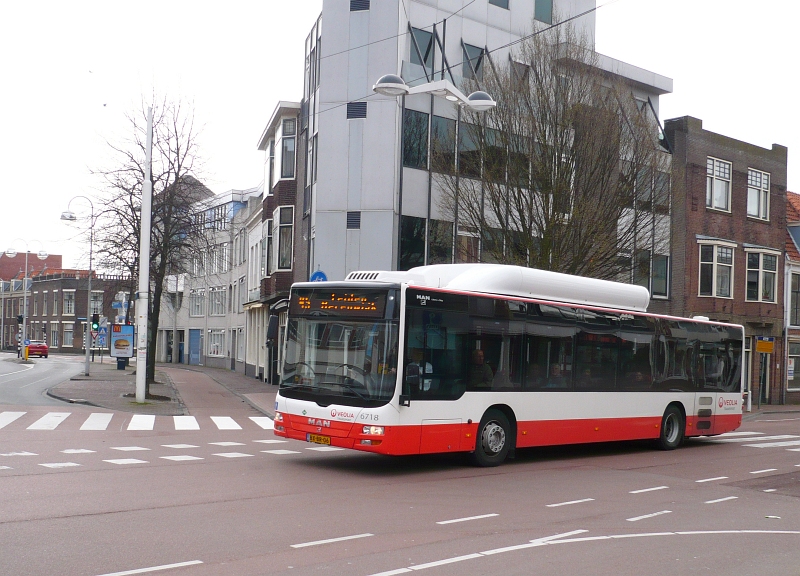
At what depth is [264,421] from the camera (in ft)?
72.4

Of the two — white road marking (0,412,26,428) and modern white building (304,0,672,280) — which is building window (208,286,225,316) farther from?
white road marking (0,412,26,428)

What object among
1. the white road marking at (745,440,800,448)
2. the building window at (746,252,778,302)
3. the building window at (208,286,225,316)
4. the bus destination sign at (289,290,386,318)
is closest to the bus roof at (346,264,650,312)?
the bus destination sign at (289,290,386,318)

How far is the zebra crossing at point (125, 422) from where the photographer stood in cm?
1820

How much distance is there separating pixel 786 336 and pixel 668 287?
8.64 meters

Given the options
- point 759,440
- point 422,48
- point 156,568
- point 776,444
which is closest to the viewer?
point 156,568

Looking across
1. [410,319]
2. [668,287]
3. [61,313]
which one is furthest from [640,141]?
[61,313]

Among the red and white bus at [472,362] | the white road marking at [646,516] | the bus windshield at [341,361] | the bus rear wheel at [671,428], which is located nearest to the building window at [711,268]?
the bus rear wheel at [671,428]

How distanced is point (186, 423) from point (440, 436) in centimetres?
923

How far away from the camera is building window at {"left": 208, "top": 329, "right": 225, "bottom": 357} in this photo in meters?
61.6

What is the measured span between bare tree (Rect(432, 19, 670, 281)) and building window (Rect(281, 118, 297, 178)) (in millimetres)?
13470

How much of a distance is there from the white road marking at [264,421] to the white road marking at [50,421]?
14.8 ft

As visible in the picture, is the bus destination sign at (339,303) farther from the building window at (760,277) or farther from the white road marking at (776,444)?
the building window at (760,277)

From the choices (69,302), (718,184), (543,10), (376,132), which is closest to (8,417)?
(376,132)

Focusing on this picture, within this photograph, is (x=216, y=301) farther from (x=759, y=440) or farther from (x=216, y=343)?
(x=759, y=440)
